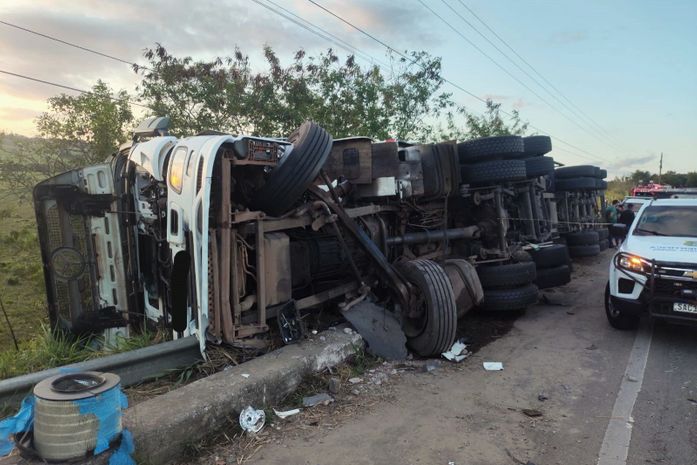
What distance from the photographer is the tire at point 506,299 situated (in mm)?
6523

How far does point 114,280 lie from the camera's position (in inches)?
197

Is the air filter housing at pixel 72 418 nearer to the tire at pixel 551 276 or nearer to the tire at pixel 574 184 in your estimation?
A: the tire at pixel 551 276

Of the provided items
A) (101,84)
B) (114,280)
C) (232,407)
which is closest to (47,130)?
(101,84)

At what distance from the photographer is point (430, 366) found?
4.81 m

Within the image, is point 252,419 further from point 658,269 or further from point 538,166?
point 538,166

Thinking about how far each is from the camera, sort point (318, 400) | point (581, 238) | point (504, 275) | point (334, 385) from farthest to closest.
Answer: point (581, 238) → point (504, 275) → point (334, 385) → point (318, 400)

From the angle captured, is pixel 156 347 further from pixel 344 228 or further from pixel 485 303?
pixel 485 303

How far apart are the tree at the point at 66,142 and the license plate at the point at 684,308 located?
9576mm

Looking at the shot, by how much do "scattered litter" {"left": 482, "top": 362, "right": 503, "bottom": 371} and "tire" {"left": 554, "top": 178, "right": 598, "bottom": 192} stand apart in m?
9.00

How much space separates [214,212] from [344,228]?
155 centimetres

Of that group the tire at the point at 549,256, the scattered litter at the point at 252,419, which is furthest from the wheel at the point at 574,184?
the scattered litter at the point at 252,419

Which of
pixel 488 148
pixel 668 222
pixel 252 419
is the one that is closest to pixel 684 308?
pixel 668 222

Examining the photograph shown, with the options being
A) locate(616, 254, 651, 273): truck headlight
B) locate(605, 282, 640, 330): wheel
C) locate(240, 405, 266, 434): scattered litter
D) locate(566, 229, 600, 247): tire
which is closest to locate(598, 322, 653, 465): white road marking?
locate(605, 282, 640, 330): wheel

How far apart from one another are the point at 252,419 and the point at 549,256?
237 inches
